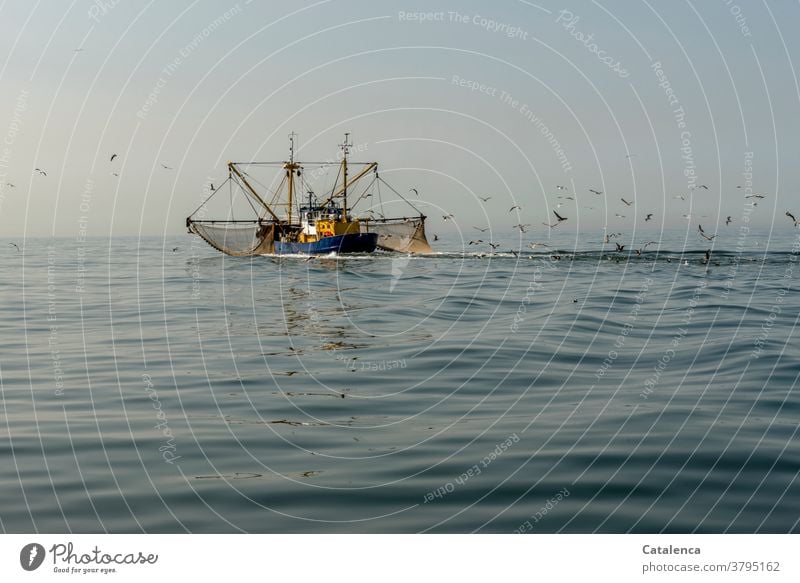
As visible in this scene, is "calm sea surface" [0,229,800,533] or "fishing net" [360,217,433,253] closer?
"calm sea surface" [0,229,800,533]

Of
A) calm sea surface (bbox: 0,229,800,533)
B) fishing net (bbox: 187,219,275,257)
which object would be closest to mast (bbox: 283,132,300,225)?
fishing net (bbox: 187,219,275,257)

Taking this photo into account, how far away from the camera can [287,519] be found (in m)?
10.5

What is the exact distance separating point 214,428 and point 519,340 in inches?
522

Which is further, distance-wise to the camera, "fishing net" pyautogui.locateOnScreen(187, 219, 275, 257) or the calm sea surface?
"fishing net" pyautogui.locateOnScreen(187, 219, 275, 257)

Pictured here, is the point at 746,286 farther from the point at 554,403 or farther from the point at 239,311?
the point at 554,403

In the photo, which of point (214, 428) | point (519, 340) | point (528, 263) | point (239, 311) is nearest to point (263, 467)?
point (214, 428)

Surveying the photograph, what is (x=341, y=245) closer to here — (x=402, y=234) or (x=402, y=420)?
(x=402, y=234)

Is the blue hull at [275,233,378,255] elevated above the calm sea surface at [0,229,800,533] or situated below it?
above

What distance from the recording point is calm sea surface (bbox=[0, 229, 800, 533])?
1077 centimetres

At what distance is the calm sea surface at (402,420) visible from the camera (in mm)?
10766

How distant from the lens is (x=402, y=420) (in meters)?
15.7

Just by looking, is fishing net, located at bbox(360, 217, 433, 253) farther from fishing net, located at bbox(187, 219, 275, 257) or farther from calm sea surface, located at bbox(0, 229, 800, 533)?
calm sea surface, located at bbox(0, 229, 800, 533)

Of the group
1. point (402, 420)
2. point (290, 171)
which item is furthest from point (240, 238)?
point (402, 420)

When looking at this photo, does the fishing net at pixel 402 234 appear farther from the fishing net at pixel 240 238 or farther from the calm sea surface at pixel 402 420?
the calm sea surface at pixel 402 420
